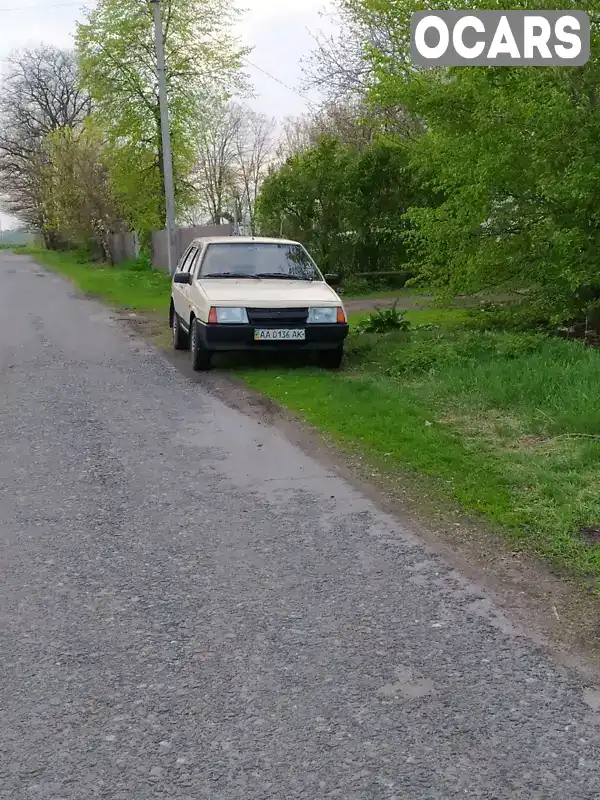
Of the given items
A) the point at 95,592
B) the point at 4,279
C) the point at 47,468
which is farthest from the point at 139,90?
the point at 95,592

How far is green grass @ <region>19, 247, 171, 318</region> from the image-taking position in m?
22.0

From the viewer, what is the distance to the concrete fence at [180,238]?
30484 mm

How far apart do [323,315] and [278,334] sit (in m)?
0.62

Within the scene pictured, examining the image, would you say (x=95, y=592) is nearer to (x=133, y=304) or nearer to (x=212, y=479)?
(x=212, y=479)

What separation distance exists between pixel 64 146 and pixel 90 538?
1861 inches

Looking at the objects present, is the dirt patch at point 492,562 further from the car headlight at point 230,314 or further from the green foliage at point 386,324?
the green foliage at point 386,324

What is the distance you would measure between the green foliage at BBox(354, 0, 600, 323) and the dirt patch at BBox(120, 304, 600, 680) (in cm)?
496

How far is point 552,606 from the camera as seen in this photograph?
4254mm

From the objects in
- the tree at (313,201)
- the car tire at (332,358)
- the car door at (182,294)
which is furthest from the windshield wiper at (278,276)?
the tree at (313,201)

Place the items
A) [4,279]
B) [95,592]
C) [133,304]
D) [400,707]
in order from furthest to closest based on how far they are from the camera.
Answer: [4,279], [133,304], [95,592], [400,707]

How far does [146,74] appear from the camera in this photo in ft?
103

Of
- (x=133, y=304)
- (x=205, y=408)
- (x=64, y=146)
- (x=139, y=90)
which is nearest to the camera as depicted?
(x=205, y=408)

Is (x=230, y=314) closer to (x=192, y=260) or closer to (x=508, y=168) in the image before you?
(x=192, y=260)
